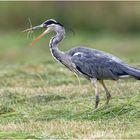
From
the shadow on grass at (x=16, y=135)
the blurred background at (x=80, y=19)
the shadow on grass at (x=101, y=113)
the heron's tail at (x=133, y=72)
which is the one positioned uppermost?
the heron's tail at (x=133, y=72)

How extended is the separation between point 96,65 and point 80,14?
1717 cm

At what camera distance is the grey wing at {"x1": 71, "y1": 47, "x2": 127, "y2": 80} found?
11.3 meters

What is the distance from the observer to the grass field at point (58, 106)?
9.32 metres

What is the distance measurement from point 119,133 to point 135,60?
1019cm

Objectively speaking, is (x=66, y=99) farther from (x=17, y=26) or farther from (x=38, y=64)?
(x=17, y=26)

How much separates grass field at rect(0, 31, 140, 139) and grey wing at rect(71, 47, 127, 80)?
0.53 m

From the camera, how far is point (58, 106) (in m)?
11.9

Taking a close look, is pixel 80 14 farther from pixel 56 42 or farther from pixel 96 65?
pixel 96 65

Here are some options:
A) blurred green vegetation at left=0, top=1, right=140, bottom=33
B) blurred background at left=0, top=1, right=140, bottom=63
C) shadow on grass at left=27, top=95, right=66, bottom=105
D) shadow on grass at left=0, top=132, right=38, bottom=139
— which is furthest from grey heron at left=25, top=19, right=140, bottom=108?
blurred green vegetation at left=0, top=1, right=140, bottom=33

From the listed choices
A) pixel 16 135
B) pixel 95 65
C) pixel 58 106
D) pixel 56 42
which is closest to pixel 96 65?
pixel 95 65

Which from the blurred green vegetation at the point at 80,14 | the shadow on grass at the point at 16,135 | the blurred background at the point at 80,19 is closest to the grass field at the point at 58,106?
the shadow on grass at the point at 16,135

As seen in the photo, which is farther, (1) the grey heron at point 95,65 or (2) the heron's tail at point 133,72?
(1) the grey heron at point 95,65

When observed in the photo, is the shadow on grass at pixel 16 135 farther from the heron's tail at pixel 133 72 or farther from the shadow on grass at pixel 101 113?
the heron's tail at pixel 133 72

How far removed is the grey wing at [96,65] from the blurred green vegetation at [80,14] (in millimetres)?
16301
